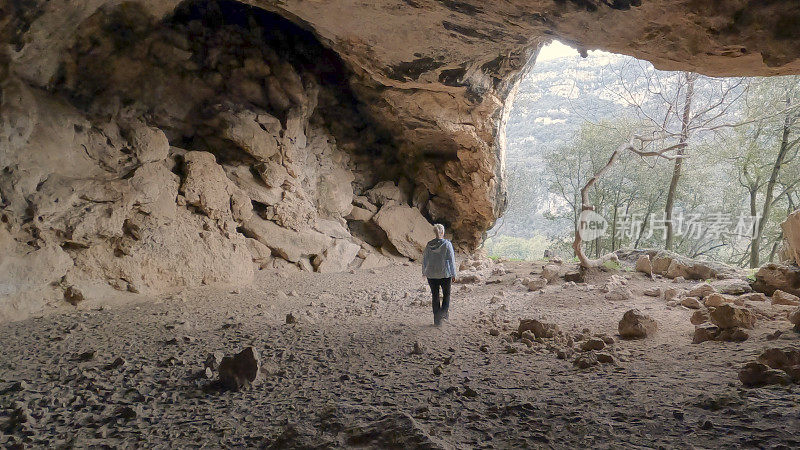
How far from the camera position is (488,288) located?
6910 mm

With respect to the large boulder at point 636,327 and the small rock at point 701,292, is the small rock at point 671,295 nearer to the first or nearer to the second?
the small rock at point 701,292

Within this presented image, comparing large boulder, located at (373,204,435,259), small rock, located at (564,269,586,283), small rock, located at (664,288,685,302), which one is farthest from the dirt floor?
large boulder, located at (373,204,435,259)

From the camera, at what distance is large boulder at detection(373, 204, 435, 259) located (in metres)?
9.43

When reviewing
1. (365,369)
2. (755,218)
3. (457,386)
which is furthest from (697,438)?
(755,218)

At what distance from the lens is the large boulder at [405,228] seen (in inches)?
371

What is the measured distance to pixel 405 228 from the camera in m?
9.69

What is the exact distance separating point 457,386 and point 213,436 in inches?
57.5

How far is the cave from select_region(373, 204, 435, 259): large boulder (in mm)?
81

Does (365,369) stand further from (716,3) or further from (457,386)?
(716,3)

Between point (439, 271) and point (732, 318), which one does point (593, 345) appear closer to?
point (732, 318)

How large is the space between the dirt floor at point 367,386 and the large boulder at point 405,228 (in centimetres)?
458

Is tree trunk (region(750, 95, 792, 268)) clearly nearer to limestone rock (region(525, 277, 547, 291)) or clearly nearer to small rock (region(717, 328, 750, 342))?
limestone rock (region(525, 277, 547, 291))

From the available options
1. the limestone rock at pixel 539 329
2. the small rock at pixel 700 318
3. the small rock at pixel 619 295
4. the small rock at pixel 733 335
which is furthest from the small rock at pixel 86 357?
the small rock at pixel 619 295

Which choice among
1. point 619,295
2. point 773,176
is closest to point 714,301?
point 619,295
